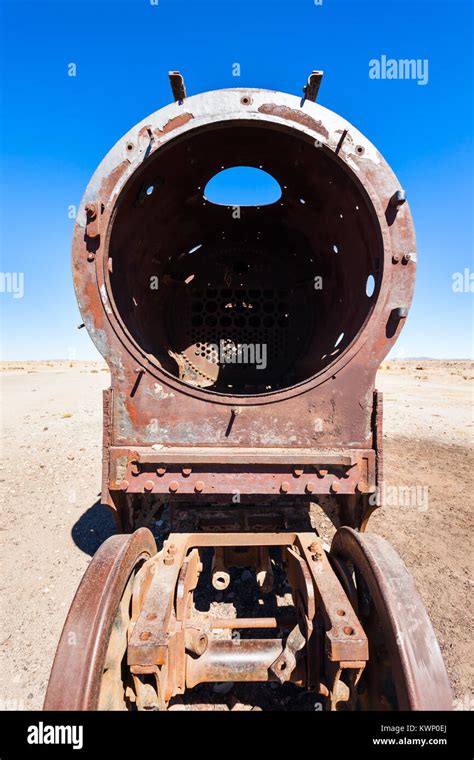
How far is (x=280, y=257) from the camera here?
4.00 meters

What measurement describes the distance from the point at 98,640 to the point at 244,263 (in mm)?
3355

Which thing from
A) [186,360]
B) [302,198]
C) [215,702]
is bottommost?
[215,702]

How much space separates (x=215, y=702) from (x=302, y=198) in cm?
345

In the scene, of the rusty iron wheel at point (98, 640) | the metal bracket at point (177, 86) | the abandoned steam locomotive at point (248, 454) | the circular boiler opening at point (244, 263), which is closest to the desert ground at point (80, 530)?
the abandoned steam locomotive at point (248, 454)

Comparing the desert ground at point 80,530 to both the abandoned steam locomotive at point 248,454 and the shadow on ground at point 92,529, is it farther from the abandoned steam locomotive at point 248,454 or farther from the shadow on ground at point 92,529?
the abandoned steam locomotive at point 248,454

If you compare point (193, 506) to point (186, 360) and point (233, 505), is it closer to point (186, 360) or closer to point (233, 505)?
point (233, 505)

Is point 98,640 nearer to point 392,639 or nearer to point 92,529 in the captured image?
point 392,639

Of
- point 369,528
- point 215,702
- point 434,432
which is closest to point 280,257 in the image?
point 369,528

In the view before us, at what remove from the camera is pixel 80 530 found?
4.12 meters

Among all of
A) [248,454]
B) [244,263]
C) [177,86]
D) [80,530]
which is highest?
[177,86]

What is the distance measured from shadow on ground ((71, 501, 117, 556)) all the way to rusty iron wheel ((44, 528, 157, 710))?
2252mm

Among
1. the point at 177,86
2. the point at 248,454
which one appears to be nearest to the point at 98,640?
the point at 248,454

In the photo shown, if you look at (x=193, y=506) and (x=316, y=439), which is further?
(x=193, y=506)

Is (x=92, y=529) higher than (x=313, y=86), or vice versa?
(x=313, y=86)
